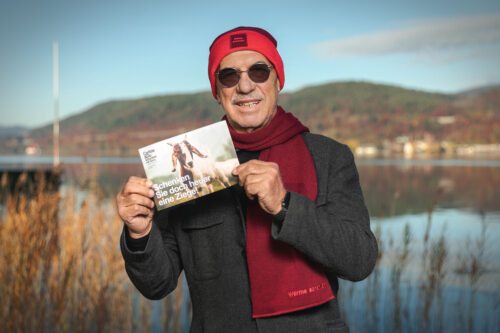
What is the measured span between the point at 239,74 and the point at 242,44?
0.32 ft

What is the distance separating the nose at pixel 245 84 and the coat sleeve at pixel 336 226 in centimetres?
33

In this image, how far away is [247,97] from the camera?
1.76 metres

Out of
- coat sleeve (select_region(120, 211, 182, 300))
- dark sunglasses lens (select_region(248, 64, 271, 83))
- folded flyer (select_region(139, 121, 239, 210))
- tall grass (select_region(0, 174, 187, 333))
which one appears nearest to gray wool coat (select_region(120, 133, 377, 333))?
coat sleeve (select_region(120, 211, 182, 300))

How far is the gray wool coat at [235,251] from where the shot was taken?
1541 millimetres

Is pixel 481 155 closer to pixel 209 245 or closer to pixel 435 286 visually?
pixel 435 286

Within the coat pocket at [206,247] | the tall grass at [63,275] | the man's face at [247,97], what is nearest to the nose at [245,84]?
the man's face at [247,97]

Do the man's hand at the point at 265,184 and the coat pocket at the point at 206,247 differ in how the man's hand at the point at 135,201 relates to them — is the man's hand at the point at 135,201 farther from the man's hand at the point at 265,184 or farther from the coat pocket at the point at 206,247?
the man's hand at the point at 265,184

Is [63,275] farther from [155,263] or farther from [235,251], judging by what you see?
[235,251]

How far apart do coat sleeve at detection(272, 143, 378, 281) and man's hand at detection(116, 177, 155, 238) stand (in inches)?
15.7

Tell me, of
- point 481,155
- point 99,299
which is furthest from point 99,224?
point 481,155

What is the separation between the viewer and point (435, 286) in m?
4.90

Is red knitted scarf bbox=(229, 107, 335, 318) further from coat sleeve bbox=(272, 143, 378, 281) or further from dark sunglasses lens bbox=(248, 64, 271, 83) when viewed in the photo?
dark sunglasses lens bbox=(248, 64, 271, 83)

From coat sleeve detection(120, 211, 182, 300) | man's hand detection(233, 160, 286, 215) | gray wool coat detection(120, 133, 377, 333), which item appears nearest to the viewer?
man's hand detection(233, 160, 286, 215)

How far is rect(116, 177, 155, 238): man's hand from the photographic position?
5.22 feet
